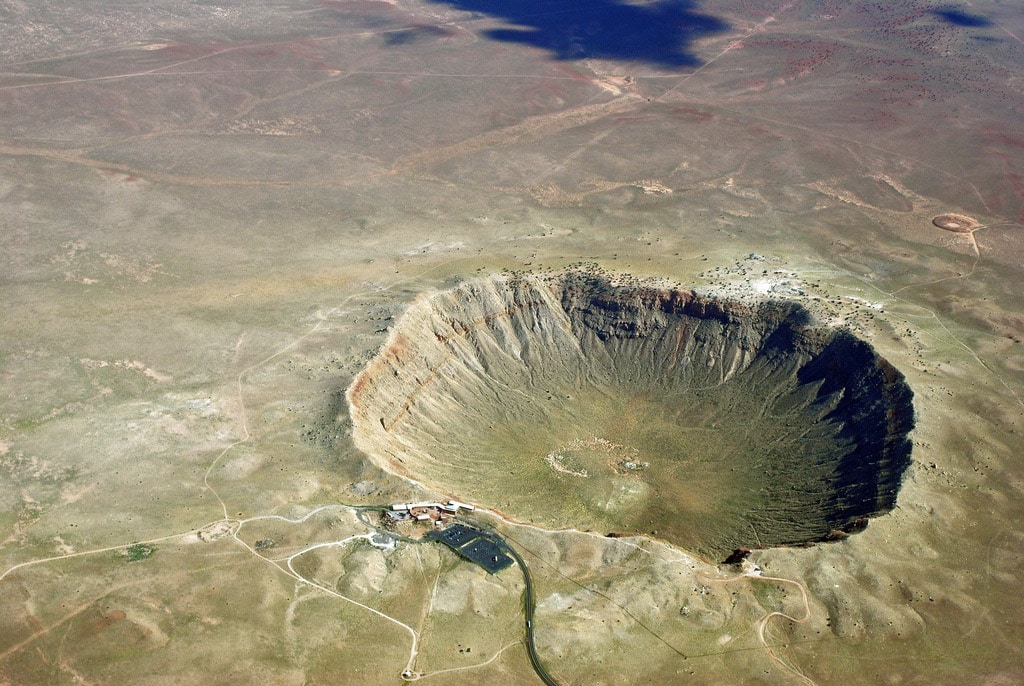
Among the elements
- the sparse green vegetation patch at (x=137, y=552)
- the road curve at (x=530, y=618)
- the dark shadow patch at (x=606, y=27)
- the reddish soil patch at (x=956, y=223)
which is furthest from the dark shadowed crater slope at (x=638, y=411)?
the dark shadow patch at (x=606, y=27)

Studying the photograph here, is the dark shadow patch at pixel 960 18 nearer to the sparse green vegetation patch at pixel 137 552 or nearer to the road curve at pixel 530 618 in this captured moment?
the road curve at pixel 530 618

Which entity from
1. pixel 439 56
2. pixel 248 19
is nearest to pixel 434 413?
pixel 439 56

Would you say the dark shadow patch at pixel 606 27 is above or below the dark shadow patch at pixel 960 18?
below

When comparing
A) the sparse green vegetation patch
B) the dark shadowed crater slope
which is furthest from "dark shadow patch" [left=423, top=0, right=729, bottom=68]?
the sparse green vegetation patch

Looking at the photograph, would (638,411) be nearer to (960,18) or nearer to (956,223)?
(956,223)

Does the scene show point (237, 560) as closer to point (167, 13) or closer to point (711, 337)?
point (711, 337)

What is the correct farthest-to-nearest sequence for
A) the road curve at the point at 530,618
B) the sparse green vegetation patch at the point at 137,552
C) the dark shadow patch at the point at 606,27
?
the dark shadow patch at the point at 606,27
the sparse green vegetation patch at the point at 137,552
the road curve at the point at 530,618
